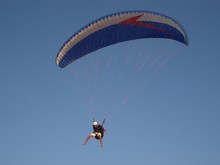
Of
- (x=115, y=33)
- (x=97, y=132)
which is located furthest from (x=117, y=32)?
(x=97, y=132)

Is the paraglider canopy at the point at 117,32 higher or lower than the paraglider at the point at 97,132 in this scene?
higher

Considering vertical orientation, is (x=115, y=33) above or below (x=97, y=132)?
above

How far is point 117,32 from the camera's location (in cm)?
2319

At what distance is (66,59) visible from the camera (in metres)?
23.9

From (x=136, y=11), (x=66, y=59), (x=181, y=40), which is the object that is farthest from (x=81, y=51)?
(x=181, y=40)

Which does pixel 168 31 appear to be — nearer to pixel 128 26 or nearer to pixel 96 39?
pixel 128 26

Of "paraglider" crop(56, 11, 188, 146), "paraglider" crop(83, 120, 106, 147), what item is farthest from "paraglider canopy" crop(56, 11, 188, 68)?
"paraglider" crop(83, 120, 106, 147)

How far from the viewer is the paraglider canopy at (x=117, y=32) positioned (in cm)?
2178

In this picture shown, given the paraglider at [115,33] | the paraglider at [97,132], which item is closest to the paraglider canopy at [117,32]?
the paraglider at [115,33]

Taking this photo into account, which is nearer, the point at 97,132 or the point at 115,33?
the point at 97,132

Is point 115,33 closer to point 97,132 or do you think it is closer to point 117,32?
point 117,32

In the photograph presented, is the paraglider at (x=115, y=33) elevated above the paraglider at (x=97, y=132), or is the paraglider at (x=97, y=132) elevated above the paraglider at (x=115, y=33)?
the paraglider at (x=115, y=33)

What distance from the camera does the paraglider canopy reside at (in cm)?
2178

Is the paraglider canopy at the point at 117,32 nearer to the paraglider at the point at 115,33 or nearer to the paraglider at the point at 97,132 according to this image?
the paraglider at the point at 115,33
